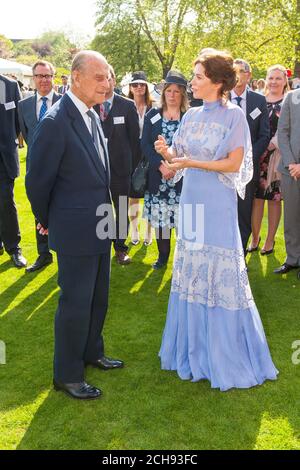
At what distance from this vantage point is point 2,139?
5.88 m

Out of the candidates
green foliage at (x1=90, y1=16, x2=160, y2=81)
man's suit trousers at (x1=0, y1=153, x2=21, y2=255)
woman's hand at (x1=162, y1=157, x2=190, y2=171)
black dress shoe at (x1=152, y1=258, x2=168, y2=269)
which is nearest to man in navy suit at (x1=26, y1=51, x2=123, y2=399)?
woman's hand at (x1=162, y1=157, x2=190, y2=171)

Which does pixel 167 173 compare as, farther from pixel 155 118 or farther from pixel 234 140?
pixel 234 140

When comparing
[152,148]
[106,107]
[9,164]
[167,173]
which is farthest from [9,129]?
[167,173]

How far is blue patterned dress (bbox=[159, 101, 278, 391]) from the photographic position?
3383 millimetres

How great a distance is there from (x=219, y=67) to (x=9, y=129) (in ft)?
11.6

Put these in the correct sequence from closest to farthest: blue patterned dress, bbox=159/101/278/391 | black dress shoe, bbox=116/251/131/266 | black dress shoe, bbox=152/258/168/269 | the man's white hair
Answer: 1. the man's white hair
2. blue patterned dress, bbox=159/101/278/391
3. black dress shoe, bbox=152/258/168/269
4. black dress shoe, bbox=116/251/131/266

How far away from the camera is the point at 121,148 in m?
5.99

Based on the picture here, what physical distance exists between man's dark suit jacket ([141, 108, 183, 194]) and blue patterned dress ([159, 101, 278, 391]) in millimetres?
2100

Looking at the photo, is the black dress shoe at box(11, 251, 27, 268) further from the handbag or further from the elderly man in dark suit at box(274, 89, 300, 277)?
the elderly man in dark suit at box(274, 89, 300, 277)

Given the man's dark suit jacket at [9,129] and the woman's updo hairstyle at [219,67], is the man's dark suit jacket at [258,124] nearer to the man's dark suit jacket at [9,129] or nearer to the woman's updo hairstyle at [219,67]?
the woman's updo hairstyle at [219,67]

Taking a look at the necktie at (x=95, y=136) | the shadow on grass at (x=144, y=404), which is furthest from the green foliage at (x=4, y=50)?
the necktie at (x=95, y=136)

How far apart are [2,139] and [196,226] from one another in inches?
134
